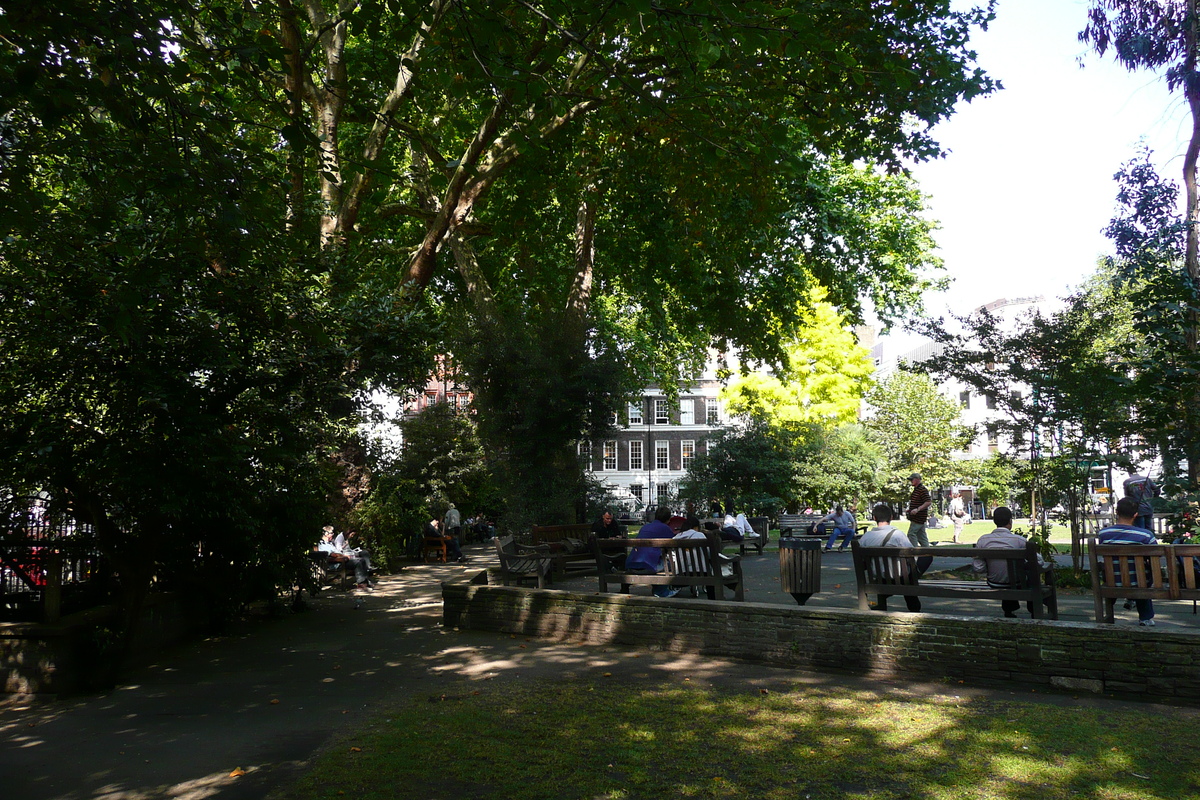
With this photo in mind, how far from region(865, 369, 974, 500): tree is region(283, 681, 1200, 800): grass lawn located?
41070mm

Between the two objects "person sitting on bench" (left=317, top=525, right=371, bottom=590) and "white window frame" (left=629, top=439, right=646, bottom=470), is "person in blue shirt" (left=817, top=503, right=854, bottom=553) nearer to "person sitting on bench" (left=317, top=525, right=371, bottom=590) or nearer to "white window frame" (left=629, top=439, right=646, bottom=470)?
"person sitting on bench" (left=317, top=525, right=371, bottom=590)

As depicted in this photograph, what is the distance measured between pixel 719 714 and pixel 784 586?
309 cm

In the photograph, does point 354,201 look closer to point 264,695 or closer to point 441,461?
point 264,695

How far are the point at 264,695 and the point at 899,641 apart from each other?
539 centimetres

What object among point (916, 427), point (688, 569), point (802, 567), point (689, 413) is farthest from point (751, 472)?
point (689, 413)

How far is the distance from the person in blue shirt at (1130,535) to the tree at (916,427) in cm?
3742

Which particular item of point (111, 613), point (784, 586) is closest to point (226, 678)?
point (111, 613)

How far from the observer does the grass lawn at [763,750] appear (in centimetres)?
498

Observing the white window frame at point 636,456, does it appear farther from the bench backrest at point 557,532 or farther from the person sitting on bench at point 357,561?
the bench backrest at point 557,532

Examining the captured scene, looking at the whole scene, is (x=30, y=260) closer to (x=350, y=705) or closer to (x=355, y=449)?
(x=350, y=705)

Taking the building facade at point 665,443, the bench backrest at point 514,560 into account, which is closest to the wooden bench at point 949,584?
the bench backrest at point 514,560

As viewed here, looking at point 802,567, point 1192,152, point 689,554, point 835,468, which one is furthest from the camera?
point 835,468

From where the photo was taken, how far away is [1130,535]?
8.84 m

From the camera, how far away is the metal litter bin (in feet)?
30.2
